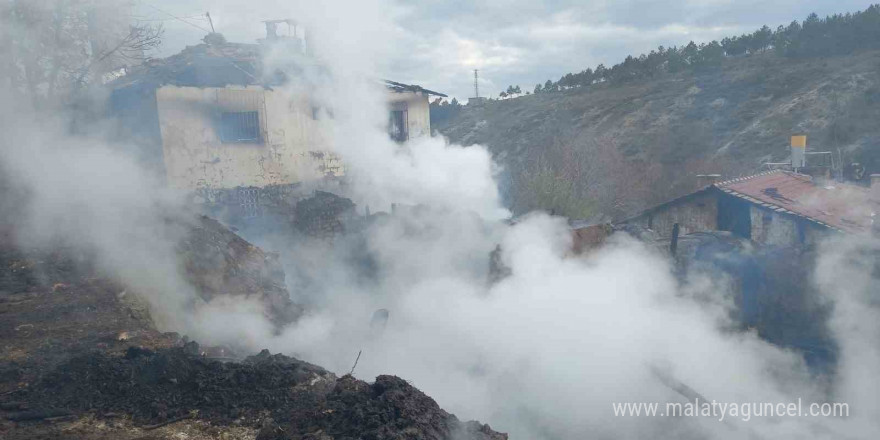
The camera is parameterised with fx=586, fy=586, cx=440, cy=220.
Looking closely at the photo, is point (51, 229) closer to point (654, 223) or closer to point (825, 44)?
point (654, 223)

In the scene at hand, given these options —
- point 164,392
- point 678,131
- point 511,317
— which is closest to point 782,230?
point 511,317

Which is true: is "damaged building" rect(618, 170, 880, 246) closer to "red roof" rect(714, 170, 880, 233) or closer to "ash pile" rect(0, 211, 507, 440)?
"red roof" rect(714, 170, 880, 233)

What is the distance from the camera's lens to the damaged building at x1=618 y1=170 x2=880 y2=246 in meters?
10.9

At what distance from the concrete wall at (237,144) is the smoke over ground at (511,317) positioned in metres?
1.54

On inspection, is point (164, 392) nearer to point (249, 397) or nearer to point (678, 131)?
point (249, 397)

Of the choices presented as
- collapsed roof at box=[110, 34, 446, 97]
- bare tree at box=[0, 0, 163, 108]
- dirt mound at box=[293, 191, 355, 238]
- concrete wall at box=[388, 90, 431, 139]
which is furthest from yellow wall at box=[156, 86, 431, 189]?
concrete wall at box=[388, 90, 431, 139]

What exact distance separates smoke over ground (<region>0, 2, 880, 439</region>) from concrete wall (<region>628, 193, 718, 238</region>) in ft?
10.1

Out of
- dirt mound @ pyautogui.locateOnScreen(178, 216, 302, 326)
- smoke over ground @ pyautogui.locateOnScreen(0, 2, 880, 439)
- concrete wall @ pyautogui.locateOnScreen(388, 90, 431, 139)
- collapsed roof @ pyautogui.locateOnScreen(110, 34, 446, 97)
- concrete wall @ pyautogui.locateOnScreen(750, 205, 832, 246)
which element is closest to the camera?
smoke over ground @ pyautogui.locateOnScreen(0, 2, 880, 439)

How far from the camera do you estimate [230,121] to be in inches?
598

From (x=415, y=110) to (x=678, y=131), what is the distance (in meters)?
15.4

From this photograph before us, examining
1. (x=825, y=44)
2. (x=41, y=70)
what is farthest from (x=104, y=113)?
(x=825, y=44)

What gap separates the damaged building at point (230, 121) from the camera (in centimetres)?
1398

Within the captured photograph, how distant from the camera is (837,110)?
23.5m

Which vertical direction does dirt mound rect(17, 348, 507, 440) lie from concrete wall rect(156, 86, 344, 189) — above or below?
below
